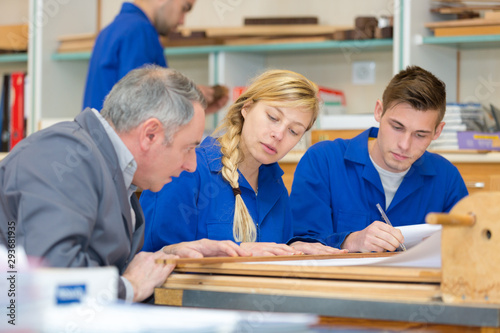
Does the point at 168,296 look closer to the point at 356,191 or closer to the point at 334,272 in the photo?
the point at 334,272

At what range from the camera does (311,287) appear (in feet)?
3.25

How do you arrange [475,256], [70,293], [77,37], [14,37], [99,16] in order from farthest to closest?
[99,16], [14,37], [77,37], [475,256], [70,293]

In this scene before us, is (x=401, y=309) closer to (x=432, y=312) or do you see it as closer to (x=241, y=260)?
(x=432, y=312)

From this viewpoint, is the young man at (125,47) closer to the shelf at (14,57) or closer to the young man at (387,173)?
the young man at (387,173)

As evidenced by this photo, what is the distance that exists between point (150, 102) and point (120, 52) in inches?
63.6

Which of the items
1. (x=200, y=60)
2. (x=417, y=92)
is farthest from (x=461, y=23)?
(x=200, y=60)

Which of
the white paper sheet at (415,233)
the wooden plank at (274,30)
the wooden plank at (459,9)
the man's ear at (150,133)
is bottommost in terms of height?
the white paper sheet at (415,233)

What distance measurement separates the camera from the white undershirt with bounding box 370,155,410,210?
6.45 feet

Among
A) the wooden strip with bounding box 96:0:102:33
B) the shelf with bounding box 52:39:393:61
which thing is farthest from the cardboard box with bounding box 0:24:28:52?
the shelf with bounding box 52:39:393:61

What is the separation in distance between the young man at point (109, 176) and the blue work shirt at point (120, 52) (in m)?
Result: 1.49

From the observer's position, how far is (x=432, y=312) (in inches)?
35.1

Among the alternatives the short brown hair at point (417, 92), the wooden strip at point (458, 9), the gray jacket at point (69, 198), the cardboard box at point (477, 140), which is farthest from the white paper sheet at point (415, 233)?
the wooden strip at point (458, 9)

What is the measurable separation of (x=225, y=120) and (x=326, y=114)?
1.57 metres

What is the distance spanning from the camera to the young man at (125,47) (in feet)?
9.02
